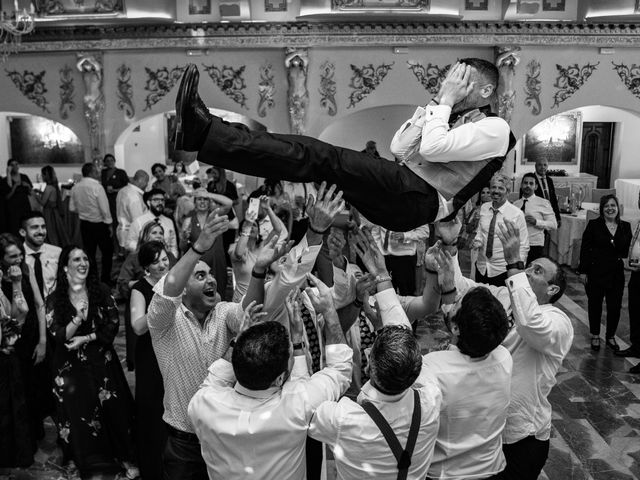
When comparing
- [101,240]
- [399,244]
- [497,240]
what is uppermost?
[497,240]

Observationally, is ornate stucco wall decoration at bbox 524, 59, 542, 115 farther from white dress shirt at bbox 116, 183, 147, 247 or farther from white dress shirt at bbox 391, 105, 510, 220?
white dress shirt at bbox 391, 105, 510, 220

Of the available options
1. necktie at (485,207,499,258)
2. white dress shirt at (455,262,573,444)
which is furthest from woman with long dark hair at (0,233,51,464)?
necktie at (485,207,499,258)

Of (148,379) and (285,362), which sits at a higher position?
(285,362)

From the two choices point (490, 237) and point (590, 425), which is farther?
point (490, 237)

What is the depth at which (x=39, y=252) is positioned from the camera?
4852 millimetres

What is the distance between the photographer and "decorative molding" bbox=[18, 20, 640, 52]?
9836 millimetres

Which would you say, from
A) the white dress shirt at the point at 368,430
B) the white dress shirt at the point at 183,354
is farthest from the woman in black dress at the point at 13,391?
the white dress shirt at the point at 368,430

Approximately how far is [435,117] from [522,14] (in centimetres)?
807

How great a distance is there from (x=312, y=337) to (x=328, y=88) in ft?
24.4

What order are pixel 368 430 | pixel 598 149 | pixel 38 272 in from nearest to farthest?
pixel 368 430
pixel 38 272
pixel 598 149

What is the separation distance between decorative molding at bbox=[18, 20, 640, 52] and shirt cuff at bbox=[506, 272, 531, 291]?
7.75 m

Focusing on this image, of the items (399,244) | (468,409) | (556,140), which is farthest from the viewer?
(556,140)

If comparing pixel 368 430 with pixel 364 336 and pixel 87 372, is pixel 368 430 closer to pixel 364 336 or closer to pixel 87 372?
pixel 364 336

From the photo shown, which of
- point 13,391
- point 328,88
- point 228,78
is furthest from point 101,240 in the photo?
point 13,391
